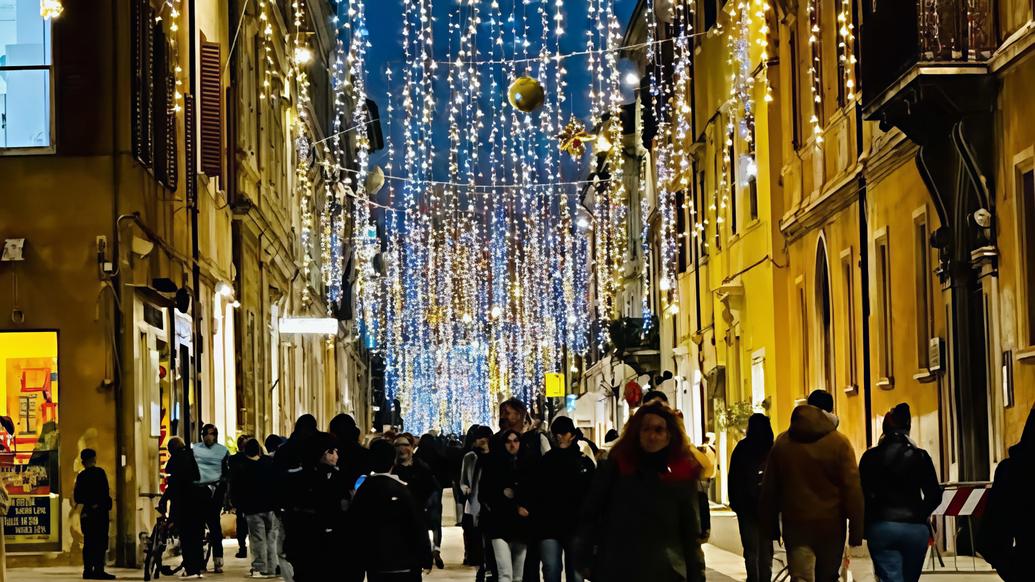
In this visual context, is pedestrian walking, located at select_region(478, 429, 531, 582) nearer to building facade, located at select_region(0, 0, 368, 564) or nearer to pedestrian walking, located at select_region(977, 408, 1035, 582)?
pedestrian walking, located at select_region(977, 408, 1035, 582)

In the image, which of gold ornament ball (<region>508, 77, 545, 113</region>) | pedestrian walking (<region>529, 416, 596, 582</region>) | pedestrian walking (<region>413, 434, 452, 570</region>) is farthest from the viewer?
gold ornament ball (<region>508, 77, 545, 113</region>)

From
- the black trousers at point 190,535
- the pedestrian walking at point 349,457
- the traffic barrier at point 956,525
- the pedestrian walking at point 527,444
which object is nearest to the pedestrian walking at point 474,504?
the pedestrian walking at point 527,444

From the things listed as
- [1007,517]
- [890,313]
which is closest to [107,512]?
[890,313]

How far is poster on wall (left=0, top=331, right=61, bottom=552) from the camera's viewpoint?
24.5 m

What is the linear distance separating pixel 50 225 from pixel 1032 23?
12.9 metres

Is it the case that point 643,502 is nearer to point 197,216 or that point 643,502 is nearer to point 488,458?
point 488,458

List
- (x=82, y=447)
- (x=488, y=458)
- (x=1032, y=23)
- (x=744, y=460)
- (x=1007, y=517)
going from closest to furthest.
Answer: (x=1007, y=517) < (x=488, y=458) < (x=744, y=460) < (x=1032, y=23) < (x=82, y=447)

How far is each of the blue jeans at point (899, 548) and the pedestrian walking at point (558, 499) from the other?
8.12 feet

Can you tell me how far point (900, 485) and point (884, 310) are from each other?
1256 centimetres

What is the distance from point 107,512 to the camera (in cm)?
2288

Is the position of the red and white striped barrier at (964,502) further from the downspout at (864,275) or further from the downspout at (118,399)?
the downspout at (118,399)

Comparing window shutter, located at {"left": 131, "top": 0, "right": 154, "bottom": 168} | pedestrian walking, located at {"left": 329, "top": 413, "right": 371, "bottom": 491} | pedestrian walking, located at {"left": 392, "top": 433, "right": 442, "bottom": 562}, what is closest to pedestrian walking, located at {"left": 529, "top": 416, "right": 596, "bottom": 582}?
pedestrian walking, located at {"left": 329, "top": 413, "right": 371, "bottom": 491}

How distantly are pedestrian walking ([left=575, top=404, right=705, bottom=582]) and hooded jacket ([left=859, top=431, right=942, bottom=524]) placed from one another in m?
4.52

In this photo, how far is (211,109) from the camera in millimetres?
32281
